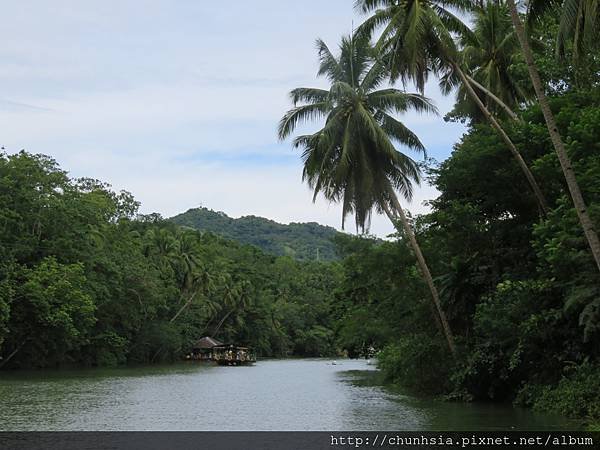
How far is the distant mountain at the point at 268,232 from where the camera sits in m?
170

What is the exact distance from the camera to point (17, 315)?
4400 centimetres

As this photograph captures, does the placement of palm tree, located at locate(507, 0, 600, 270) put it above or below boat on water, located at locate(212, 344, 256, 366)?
above

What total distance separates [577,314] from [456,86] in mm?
13753

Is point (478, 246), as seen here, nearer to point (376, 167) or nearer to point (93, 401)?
point (376, 167)

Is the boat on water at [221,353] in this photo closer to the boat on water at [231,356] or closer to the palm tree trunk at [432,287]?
the boat on water at [231,356]

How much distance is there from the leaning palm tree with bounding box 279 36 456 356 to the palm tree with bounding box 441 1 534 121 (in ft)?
7.47

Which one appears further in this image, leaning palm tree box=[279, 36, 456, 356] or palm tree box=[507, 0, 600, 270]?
leaning palm tree box=[279, 36, 456, 356]

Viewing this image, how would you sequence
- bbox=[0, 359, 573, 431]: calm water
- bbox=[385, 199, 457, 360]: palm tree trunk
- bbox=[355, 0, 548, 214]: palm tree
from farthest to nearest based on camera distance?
1. bbox=[385, 199, 457, 360]: palm tree trunk
2. bbox=[355, 0, 548, 214]: palm tree
3. bbox=[0, 359, 573, 431]: calm water

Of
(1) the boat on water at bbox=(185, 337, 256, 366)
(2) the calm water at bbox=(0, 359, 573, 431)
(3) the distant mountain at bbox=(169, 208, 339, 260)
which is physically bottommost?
(2) the calm water at bbox=(0, 359, 573, 431)

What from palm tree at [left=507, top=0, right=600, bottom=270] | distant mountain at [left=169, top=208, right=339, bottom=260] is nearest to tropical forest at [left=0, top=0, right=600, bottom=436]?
palm tree at [left=507, top=0, right=600, bottom=270]

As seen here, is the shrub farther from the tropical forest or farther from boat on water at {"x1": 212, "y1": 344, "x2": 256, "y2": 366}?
boat on water at {"x1": 212, "y1": 344, "x2": 256, "y2": 366}

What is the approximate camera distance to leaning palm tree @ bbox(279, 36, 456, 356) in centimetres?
2492

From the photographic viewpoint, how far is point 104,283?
5278cm

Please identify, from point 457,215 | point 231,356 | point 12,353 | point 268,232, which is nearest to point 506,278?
point 457,215
